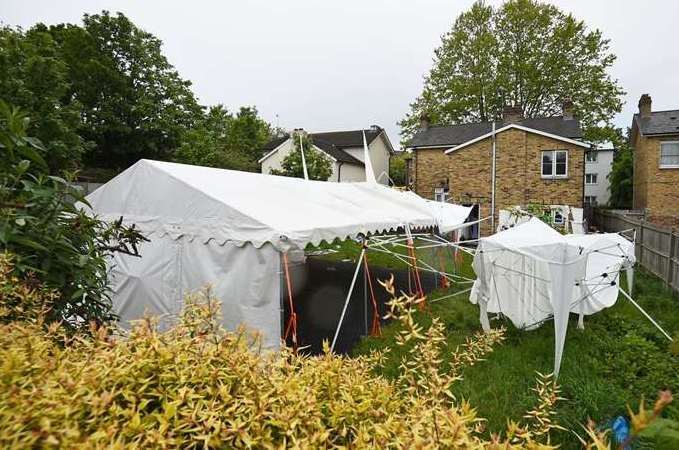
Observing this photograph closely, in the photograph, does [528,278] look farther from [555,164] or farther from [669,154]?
[669,154]

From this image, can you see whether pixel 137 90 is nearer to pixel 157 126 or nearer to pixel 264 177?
pixel 157 126

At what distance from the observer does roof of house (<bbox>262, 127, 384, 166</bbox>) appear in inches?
1226

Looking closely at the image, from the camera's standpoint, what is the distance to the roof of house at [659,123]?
18.9 m

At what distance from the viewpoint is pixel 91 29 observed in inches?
894

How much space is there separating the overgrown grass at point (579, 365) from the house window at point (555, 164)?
13.3 metres

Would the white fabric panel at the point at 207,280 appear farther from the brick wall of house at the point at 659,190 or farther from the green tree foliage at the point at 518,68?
the green tree foliage at the point at 518,68

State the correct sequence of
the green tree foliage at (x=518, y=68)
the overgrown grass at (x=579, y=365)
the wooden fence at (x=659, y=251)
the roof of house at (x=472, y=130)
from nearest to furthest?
1. the overgrown grass at (x=579, y=365)
2. the wooden fence at (x=659, y=251)
3. the roof of house at (x=472, y=130)
4. the green tree foliage at (x=518, y=68)

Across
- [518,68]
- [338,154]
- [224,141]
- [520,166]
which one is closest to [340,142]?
[338,154]

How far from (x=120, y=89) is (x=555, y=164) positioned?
25449 mm

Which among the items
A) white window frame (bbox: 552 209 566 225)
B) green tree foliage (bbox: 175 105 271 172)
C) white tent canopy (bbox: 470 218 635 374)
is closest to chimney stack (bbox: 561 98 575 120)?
white window frame (bbox: 552 209 566 225)

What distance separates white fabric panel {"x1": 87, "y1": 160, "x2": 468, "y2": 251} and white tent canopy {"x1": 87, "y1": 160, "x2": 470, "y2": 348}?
0.6 inches

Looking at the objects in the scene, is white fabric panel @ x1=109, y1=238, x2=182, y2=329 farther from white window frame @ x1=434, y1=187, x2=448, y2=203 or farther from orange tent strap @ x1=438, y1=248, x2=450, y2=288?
white window frame @ x1=434, y1=187, x2=448, y2=203

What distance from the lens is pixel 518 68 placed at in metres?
29.0

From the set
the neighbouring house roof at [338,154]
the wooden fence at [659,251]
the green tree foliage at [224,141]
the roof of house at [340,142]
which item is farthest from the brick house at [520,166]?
the green tree foliage at [224,141]
